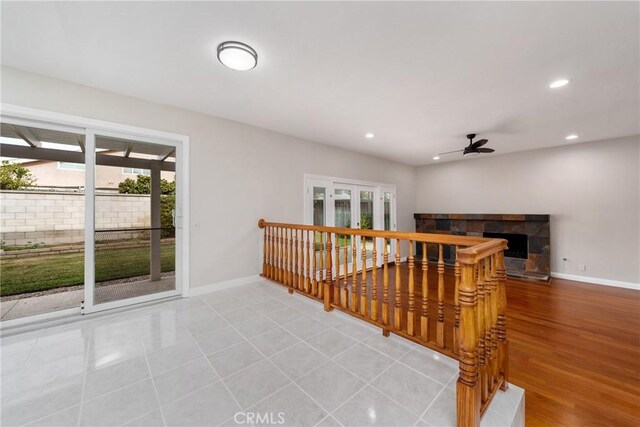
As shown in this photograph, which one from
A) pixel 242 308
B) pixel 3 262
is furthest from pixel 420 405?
pixel 3 262

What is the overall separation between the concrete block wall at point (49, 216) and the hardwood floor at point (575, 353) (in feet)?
12.5

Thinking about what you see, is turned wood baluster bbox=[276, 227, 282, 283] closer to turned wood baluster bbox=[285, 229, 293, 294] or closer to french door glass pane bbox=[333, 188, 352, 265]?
turned wood baluster bbox=[285, 229, 293, 294]

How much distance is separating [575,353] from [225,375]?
3.04 metres

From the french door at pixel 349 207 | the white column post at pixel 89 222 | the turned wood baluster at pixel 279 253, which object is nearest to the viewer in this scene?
the white column post at pixel 89 222

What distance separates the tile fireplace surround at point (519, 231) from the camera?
470 centimetres

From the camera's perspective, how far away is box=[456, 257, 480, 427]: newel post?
1.18m

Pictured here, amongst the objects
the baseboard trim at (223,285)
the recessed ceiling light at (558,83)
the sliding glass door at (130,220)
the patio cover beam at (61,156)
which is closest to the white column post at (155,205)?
the sliding glass door at (130,220)

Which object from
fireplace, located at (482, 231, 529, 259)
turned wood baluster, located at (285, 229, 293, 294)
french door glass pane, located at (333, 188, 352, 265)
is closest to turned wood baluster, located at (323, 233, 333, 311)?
turned wood baluster, located at (285, 229, 293, 294)

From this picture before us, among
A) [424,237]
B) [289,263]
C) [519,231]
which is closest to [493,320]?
[424,237]

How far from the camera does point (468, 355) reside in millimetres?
1203

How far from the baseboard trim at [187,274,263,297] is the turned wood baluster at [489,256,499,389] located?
10.1 ft

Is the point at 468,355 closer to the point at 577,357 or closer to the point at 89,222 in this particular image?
the point at 577,357

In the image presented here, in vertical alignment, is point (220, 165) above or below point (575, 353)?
above

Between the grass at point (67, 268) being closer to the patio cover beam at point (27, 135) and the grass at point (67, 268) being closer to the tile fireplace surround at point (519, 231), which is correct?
the patio cover beam at point (27, 135)
